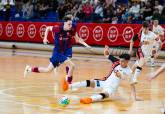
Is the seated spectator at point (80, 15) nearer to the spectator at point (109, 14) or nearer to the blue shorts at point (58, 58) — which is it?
the spectator at point (109, 14)

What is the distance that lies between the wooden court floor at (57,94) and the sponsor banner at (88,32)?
6.31 meters

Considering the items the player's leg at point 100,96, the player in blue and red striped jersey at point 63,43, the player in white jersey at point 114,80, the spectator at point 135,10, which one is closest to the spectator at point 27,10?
the spectator at point 135,10

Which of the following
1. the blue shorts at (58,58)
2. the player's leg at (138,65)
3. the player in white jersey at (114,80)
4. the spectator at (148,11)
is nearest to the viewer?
the player in white jersey at (114,80)

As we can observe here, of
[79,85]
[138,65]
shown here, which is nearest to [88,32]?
[138,65]

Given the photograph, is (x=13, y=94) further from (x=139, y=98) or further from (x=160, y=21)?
(x=160, y=21)

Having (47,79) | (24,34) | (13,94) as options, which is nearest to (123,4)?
(24,34)

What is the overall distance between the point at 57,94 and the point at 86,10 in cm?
1732

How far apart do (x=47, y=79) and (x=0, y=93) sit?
4.01m

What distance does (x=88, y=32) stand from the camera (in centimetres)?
3028

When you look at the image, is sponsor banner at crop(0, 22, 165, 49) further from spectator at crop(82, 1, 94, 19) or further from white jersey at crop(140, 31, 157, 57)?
white jersey at crop(140, 31, 157, 57)

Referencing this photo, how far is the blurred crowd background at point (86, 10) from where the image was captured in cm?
2783

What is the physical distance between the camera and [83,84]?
13352 mm

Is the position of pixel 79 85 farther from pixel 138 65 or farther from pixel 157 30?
pixel 157 30

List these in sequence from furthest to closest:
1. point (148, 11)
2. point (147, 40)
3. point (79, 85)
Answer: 1. point (148, 11)
2. point (147, 40)
3. point (79, 85)
